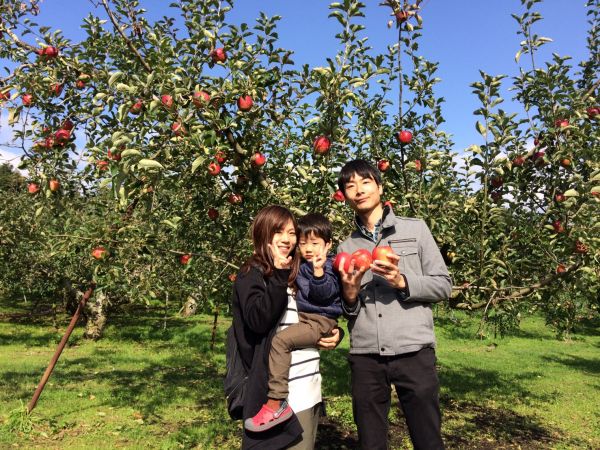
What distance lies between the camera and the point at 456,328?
17922 millimetres

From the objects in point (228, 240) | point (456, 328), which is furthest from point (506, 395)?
point (456, 328)

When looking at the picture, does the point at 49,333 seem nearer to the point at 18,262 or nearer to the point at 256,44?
the point at 18,262

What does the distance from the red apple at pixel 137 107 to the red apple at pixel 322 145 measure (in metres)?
1.22

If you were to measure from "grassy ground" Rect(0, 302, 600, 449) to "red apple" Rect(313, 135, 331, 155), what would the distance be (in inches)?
109

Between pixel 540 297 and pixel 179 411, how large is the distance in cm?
482

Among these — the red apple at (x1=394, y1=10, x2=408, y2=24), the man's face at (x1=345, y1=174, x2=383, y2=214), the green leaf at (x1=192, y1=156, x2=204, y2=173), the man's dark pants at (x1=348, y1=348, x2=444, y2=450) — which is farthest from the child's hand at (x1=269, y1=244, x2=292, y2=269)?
the red apple at (x1=394, y1=10, x2=408, y2=24)

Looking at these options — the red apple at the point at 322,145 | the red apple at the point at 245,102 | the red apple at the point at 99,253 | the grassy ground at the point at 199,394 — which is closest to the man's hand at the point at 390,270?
the red apple at the point at 322,145

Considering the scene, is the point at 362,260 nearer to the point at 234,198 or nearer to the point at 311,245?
the point at 311,245

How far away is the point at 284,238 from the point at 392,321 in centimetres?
69

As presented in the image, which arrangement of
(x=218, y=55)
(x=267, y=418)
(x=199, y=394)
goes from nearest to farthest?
(x=267, y=418) → (x=218, y=55) → (x=199, y=394)

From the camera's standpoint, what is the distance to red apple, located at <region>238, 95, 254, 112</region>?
3.49 m

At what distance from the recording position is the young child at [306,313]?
7.06ft

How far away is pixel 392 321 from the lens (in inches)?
94.5

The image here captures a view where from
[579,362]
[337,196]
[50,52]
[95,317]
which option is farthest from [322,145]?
[579,362]
